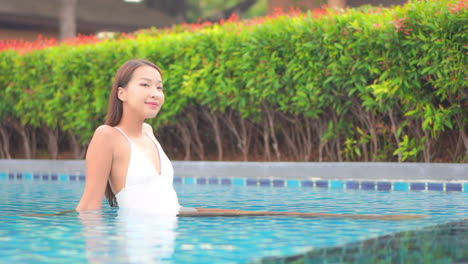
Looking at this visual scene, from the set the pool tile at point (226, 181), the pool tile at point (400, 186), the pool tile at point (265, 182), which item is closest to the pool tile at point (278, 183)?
the pool tile at point (265, 182)

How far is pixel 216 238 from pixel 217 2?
3435 centimetres

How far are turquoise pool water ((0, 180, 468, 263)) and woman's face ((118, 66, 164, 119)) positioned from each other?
794 mm

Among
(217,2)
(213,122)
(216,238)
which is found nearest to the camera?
(216,238)

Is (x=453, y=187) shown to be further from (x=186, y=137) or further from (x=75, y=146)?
(x=75, y=146)

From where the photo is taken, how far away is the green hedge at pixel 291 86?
34.1ft

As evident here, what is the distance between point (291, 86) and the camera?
11828 mm

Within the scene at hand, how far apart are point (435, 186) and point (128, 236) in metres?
5.98

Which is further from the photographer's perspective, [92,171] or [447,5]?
[447,5]

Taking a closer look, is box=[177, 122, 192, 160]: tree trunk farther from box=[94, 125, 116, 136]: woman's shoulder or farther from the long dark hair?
box=[94, 125, 116, 136]: woman's shoulder

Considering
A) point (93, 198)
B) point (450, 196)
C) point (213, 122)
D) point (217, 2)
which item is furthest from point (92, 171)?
point (217, 2)

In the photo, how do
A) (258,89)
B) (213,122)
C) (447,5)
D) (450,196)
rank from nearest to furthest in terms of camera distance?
(450,196) → (447,5) → (258,89) → (213,122)

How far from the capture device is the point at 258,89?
39.3 feet

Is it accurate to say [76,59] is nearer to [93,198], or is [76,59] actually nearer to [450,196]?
[450,196]

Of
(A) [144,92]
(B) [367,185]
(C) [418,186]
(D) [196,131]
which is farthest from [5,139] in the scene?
(A) [144,92]
